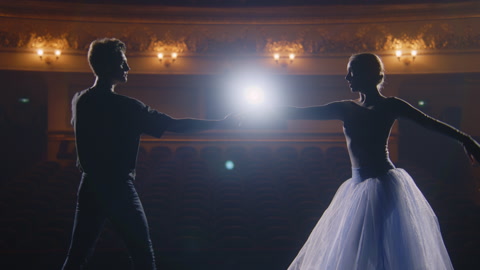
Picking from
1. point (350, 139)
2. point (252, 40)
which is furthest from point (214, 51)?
point (350, 139)

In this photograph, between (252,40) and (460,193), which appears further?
(252,40)

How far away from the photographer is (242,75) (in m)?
10.2

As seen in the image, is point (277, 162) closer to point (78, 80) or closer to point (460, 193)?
point (460, 193)

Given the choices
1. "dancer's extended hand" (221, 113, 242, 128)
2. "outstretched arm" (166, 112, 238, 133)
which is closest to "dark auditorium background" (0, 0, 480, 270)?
"dancer's extended hand" (221, 113, 242, 128)

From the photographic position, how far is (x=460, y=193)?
251 inches

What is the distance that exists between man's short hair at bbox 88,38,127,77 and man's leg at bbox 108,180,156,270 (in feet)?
2.11

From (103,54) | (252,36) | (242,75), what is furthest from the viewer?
A: (252,36)

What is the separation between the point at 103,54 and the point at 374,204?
1.63m

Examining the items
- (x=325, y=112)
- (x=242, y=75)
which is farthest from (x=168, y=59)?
(x=325, y=112)

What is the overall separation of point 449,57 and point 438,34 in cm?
68

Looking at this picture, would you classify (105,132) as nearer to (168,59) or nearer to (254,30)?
(168,59)

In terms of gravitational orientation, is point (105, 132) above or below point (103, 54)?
below

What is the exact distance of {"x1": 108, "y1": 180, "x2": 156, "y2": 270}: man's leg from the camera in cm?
181

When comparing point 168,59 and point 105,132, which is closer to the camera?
point 105,132
